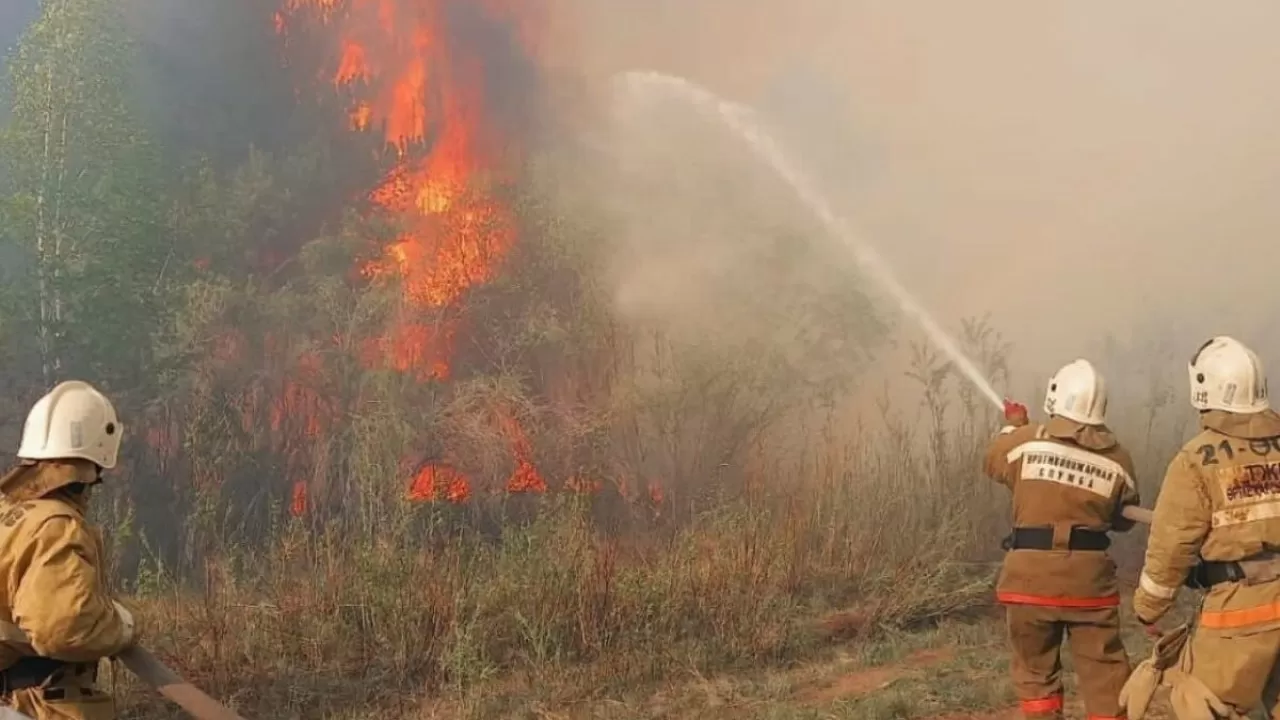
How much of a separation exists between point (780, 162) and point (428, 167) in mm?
4997

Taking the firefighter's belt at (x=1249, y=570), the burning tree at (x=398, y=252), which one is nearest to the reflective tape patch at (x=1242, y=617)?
the firefighter's belt at (x=1249, y=570)

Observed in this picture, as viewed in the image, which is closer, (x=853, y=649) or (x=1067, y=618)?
(x=1067, y=618)

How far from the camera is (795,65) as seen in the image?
1414 centimetres

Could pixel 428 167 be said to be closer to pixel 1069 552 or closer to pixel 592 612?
pixel 592 612

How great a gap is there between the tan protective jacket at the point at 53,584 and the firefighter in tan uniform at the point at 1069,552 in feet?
14.3

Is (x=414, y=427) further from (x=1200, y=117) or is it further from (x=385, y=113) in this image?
(x=1200, y=117)

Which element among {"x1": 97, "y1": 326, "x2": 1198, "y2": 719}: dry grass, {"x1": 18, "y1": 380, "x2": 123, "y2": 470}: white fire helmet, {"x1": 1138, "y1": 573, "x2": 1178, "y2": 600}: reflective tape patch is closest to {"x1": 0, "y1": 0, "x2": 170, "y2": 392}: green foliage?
{"x1": 97, "y1": 326, "x2": 1198, "y2": 719}: dry grass

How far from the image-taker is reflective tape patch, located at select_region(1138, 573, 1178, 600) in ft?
13.8

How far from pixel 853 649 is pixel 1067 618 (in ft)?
10.5

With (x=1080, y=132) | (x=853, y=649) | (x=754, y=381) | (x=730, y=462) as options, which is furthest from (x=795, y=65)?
(x=853, y=649)

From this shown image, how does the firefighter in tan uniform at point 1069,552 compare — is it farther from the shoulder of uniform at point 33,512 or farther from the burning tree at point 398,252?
the burning tree at point 398,252

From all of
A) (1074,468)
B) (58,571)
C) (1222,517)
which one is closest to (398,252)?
(1074,468)

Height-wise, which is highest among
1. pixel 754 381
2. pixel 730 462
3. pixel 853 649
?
pixel 754 381

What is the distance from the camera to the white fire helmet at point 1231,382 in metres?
4.25
